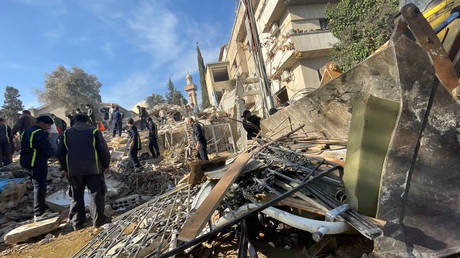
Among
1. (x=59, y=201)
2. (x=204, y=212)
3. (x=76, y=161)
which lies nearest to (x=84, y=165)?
(x=76, y=161)

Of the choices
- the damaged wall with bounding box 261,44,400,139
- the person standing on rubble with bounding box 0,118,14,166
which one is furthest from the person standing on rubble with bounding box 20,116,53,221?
the damaged wall with bounding box 261,44,400,139

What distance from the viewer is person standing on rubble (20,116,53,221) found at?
4209 millimetres

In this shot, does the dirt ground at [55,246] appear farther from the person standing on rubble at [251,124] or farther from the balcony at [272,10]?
the balcony at [272,10]

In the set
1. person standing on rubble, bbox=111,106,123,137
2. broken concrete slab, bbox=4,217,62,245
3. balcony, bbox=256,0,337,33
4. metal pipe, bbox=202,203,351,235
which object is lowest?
broken concrete slab, bbox=4,217,62,245

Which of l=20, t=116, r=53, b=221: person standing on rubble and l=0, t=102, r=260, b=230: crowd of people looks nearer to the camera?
l=0, t=102, r=260, b=230: crowd of people

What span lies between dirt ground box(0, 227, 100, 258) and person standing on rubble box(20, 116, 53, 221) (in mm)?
816

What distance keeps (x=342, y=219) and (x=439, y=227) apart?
585 mm

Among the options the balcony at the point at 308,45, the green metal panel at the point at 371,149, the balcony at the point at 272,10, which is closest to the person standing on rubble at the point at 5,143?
the green metal panel at the point at 371,149

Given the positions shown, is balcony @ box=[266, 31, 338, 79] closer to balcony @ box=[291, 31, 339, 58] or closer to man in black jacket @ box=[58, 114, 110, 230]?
balcony @ box=[291, 31, 339, 58]

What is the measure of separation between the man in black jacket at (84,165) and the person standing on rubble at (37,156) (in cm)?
85

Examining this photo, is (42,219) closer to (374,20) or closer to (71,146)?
(71,146)

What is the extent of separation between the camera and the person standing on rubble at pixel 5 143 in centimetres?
670

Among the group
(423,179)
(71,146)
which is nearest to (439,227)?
(423,179)

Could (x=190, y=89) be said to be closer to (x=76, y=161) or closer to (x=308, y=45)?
(x=308, y=45)
